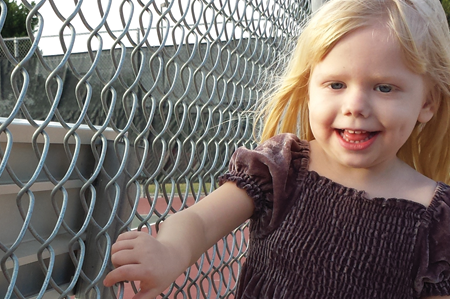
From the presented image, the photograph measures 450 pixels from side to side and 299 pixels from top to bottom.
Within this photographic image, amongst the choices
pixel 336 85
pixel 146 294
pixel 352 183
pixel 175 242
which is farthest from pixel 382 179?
pixel 146 294

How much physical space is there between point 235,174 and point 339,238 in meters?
0.34

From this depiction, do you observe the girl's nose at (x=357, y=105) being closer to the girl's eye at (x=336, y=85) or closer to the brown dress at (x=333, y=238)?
the girl's eye at (x=336, y=85)

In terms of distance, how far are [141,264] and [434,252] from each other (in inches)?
32.0

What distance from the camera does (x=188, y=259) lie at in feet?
3.48

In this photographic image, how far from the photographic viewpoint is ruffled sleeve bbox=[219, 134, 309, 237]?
1.33m

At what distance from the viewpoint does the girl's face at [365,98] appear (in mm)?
1216

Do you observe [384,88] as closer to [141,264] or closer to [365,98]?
[365,98]

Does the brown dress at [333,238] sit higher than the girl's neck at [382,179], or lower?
lower

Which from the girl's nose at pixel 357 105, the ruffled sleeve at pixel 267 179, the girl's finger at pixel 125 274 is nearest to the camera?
the girl's finger at pixel 125 274

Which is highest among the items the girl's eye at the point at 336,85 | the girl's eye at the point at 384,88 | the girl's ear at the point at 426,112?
the girl's eye at the point at 384,88

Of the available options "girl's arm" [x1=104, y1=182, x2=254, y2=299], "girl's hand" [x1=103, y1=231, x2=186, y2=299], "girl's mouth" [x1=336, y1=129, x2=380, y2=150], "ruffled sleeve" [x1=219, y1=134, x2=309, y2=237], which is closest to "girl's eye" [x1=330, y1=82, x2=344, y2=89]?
"girl's mouth" [x1=336, y1=129, x2=380, y2=150]

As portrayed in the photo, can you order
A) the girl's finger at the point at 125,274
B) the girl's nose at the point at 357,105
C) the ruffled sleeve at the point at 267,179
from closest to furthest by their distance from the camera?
the girl's finger at the point at 125,274
the girl's nose at the point at 357,105
the ruffled sleeve at the point at 267,179

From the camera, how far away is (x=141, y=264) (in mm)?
900

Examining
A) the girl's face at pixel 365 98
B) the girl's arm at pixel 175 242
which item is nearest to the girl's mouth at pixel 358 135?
the girl's face at pixel 365 98
